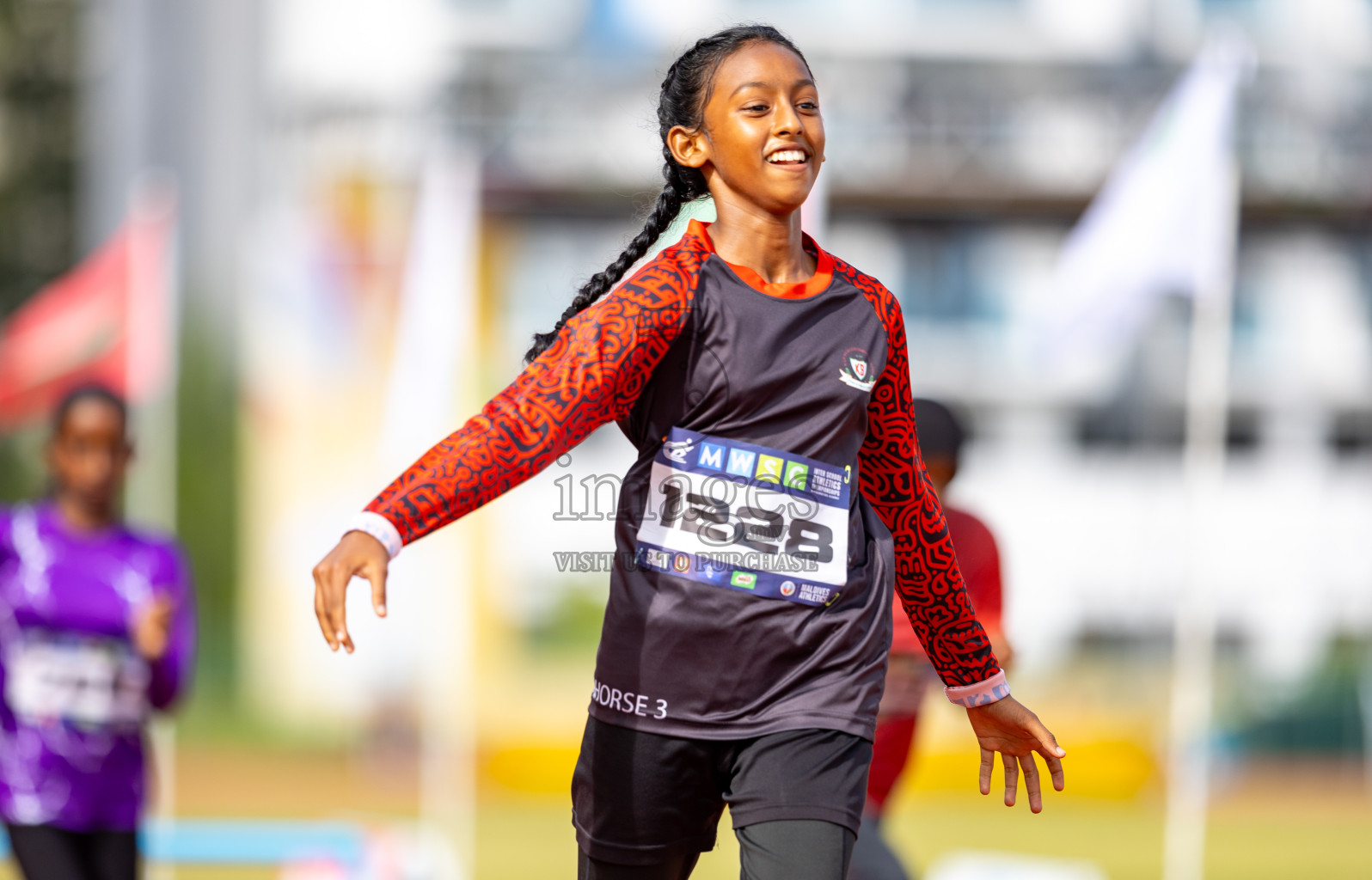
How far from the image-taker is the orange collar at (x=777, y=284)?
3.26 meters

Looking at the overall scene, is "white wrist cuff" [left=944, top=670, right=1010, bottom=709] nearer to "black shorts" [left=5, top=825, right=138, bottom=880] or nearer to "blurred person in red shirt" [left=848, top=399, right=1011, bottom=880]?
"blurred person in red shirt" [left=848, top=399, right=1011, bottom=880]

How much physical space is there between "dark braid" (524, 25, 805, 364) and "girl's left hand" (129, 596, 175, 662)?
2148 mm

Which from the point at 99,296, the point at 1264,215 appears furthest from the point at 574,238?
the point at 99,296

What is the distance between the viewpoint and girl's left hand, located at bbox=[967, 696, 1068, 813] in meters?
3.55

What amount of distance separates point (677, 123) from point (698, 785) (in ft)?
4.22

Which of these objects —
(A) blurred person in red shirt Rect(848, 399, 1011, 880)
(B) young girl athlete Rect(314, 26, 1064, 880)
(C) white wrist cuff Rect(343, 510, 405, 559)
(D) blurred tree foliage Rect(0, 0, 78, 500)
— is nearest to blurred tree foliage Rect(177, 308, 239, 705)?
(D) blurred tree foliage Rect(0, 0, 78, 500)

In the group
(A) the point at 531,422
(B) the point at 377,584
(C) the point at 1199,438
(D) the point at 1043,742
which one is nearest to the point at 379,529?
(B) the point at 377,584

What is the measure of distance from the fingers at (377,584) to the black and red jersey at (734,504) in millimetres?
576

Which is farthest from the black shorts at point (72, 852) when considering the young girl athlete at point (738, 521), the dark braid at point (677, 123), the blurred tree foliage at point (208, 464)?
the blurred tree foliage at point (208, 464)

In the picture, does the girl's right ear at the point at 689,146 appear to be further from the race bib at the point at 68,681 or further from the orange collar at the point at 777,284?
the race bib at the point at 68,681

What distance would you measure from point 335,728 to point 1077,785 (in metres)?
7.97

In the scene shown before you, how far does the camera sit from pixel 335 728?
1903 cm

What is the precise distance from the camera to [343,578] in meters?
2.57

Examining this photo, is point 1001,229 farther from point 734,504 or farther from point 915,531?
point 734,504
